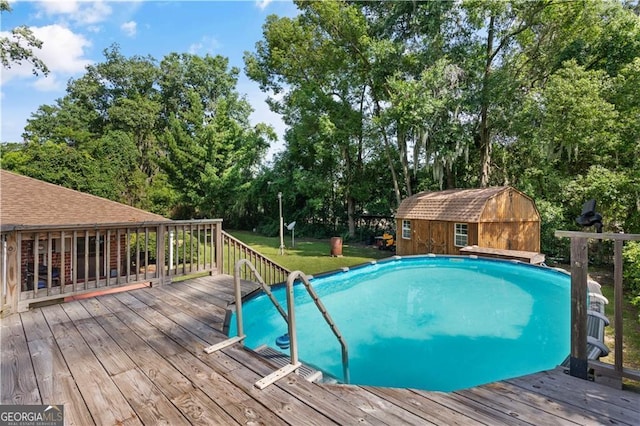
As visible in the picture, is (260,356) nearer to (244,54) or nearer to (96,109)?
(244,54)

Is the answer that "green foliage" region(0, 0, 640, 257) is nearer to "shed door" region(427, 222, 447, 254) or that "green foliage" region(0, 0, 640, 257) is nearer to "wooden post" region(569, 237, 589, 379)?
"shed door" region(427, 222, 447, 254)

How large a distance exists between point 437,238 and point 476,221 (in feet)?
5.33

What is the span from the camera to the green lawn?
9750mm

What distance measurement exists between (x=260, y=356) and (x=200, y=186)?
1846cm

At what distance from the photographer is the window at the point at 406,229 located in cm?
1188

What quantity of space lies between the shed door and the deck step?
9303mm

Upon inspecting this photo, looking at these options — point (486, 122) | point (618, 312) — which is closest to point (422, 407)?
point (618, 312)

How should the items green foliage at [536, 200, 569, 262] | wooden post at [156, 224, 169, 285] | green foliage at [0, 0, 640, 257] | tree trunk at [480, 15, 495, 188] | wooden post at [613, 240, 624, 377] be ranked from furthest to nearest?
tree trunk at [480, 15, 495, 188] < green foliage at [536, 200, 569, 262] < green foliage at [0, 0, 640, 257] < wooden post at [156, 224, 169, 285] < wooden post at [613, 240, 624, 377]

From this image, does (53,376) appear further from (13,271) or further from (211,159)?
(211,159)

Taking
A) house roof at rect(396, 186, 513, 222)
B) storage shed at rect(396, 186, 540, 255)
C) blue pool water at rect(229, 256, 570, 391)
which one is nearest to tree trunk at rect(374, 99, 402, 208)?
house roof at rect(396, 186, 513, 222)

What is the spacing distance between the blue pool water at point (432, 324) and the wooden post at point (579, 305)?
1.84 metres

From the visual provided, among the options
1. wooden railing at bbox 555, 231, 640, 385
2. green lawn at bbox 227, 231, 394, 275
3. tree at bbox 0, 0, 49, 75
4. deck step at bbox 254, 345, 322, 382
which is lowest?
green lawn at bbox 227, 231, 394, 275

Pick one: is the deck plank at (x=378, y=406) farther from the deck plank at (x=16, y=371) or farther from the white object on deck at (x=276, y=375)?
the deck plank at (x=16, y=371)

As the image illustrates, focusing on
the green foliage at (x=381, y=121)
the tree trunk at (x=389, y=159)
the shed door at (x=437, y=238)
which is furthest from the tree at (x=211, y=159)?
the shed door at (x=437, y=238)
